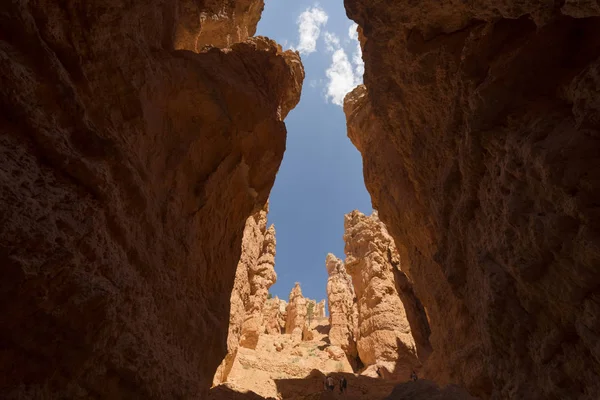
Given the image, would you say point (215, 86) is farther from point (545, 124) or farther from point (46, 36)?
point (545, 124)

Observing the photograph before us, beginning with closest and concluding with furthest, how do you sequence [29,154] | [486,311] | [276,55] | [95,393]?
1. [29,154]
2. [95,393]
3. [486,311]
4. [276,55]

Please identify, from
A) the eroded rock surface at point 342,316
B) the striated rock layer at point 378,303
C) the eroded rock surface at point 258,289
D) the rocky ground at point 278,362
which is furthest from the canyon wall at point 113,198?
the eroded rock surface at point 342,316

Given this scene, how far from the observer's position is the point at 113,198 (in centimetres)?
477

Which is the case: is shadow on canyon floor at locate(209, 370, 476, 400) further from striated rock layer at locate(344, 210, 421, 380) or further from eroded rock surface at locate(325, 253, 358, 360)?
eroded rock surface at locate(325, 253, 358, 360)

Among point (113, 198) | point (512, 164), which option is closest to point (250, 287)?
point (113, 198)

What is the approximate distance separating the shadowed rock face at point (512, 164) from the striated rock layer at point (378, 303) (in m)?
15.1

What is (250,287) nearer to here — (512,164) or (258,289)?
(258,289)

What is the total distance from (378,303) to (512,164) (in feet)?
72.0

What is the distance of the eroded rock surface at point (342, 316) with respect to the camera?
28094 millimetres

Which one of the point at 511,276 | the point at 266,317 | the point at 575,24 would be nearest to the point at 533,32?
the point at 575,24

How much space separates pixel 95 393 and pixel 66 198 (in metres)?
2.32

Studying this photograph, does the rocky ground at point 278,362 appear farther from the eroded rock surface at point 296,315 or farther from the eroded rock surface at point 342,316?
the eroded rock surface at point 296,315

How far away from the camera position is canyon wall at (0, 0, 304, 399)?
356cm

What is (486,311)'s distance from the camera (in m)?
5.20
